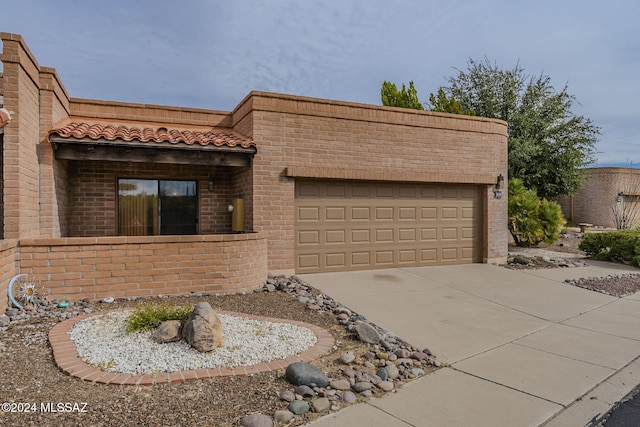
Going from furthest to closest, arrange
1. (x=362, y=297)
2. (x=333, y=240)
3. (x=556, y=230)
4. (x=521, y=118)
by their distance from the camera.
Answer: (x=521, y=118) < (x=556, y=230) < (x=333, y=240) < (x=362, y=297)

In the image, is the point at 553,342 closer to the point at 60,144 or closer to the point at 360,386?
the point at 360,386

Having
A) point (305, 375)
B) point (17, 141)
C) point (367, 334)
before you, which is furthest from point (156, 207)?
point (305, 375)

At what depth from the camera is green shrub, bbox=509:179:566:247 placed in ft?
51.3

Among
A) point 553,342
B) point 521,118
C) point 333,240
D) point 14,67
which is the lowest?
point 553,342

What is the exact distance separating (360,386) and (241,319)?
2548 mm

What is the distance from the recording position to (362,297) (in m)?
7.77

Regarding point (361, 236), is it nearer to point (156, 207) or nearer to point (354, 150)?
point (354, 150)

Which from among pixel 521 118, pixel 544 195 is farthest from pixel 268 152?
pixel 544 195

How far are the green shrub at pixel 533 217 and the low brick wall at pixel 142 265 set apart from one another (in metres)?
11.4

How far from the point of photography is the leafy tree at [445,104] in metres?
19.9

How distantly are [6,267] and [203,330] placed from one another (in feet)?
12.4

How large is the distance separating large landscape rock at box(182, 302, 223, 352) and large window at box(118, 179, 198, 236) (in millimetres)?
5713

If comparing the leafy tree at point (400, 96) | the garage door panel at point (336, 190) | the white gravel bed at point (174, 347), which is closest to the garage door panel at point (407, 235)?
the garage door panel at point (336, 190)

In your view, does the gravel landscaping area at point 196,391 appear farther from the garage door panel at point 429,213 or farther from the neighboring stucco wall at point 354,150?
the garage door panel at point 429,213
